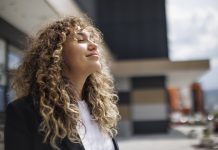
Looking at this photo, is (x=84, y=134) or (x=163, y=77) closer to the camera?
(x=84, y=134)

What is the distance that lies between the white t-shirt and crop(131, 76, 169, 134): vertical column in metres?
21.6

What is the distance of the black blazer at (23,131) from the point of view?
5.27 feet

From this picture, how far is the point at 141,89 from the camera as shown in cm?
2391

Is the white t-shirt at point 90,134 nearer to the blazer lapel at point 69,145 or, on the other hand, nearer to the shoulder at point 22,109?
the blazer lapel at point 69,145

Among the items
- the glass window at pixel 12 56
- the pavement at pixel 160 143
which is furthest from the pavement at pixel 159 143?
the glass window at pixel 12 56

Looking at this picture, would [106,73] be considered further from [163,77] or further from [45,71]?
[163,77]

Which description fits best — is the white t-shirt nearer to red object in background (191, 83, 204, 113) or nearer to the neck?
the neck

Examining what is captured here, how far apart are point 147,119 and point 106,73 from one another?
21.4 m

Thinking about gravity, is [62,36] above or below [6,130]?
above

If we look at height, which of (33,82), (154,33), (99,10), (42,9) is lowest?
(33,82)

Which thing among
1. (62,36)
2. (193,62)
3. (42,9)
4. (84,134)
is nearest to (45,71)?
(62,36)

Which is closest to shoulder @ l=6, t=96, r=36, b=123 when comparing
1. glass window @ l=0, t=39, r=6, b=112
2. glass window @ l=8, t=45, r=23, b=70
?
glass window @ l=0, t=39, r=6, b=112

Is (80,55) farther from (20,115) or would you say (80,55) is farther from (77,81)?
(20,115)

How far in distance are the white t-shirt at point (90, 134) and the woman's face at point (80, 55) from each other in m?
0.19
